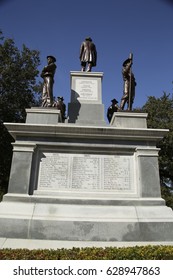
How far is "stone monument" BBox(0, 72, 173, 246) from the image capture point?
25.0 ft

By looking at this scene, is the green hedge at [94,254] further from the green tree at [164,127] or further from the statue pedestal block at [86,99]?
the green tree at [164,127]

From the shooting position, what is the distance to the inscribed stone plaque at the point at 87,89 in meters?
11.3

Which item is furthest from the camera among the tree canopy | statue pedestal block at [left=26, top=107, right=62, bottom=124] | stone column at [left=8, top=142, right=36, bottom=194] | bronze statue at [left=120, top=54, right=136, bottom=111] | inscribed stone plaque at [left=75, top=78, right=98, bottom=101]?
the tree canopy

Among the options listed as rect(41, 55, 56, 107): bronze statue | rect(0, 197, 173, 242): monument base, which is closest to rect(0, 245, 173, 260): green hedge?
rect(0, 197, 173, 242): monument base

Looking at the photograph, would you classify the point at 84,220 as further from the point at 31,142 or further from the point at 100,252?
the point at 31,142

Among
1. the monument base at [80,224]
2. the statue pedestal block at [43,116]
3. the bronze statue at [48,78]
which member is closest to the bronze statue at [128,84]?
the statue pedestal block at [43,116]

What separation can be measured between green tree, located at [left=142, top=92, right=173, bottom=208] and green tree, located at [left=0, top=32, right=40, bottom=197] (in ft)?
43.9

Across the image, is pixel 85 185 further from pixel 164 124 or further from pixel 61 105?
pixel 164 124

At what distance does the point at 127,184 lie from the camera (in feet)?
28.6

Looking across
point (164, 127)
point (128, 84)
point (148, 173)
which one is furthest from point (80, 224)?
point (164, 127)

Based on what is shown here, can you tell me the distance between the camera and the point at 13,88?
22.1 meters

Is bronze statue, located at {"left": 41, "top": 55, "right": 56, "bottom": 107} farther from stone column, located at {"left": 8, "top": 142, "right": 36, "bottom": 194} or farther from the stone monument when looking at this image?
stone column, located at {"left": 8, "top": 142, "right": 36, "bottom": 194}

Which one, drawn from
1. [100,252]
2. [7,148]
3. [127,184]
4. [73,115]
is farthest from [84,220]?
[7,148]
